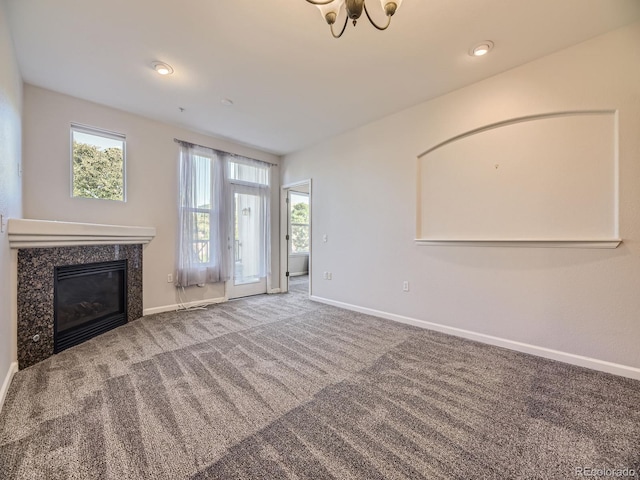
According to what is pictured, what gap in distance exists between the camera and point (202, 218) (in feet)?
14.4

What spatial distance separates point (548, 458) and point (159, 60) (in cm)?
418

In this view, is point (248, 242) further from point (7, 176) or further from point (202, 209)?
point (7, 176)

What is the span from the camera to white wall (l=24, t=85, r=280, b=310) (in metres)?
3.01

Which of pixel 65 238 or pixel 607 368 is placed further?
pixel 65 238

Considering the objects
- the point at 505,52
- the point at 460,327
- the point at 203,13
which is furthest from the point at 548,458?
the point at 203,13

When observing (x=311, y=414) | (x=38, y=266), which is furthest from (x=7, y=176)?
(x=311, y=414)

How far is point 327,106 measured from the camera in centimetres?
345

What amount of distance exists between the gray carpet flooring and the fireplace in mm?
259

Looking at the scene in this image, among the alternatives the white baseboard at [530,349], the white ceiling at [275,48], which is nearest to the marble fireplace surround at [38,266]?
the white ceiling at [275,48]

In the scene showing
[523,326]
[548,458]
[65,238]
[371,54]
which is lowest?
[548,458]

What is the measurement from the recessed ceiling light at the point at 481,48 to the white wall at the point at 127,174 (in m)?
3.79

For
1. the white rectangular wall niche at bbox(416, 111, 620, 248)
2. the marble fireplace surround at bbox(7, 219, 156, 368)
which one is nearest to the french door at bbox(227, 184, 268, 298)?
the marble fireplace surround at bbox(7, 219, 156, 368)

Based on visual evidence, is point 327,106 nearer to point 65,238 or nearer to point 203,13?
point 203,13

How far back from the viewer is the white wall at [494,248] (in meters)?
2.18
